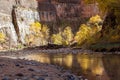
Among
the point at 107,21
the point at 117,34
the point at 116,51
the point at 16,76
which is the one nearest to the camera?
the point at 16,76

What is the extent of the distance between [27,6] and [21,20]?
1447 centimetres

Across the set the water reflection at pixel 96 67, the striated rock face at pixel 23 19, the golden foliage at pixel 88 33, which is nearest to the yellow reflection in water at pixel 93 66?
the water reflection at pixel 96 67

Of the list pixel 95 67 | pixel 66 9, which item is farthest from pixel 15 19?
pixel 95 67

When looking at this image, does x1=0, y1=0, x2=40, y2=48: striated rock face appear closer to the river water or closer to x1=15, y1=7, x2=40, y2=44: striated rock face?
x1=15, y1=7, x2=40, y2=44: striated rock face

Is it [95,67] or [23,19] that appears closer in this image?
[95,67]

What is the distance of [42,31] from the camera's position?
150 metres

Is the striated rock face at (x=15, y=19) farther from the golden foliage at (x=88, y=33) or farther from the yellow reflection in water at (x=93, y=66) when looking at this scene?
the yellow reflection in water at (x=93, y=66)

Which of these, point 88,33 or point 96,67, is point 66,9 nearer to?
point 88,33

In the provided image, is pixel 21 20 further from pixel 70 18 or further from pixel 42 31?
pixel 70 18

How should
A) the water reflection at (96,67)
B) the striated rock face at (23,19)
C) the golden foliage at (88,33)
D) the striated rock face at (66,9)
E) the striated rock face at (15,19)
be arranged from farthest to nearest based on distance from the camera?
the striated rock face at (66,9) → the striated rock face at (23,19) → the striated rock face at (15,19) → the golden foliage at (88,33) → the water reflection at (96,67)

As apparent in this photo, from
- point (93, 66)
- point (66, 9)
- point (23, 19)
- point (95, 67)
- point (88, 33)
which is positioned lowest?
point (23, 19)

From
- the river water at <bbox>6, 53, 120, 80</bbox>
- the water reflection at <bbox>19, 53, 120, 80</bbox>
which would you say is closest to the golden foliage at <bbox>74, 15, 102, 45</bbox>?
the river water at <bbox>6, 53, 120, 80</bbox>

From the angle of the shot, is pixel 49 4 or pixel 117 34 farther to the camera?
pixel 49 4

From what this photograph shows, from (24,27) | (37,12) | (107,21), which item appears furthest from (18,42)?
(107,21)
